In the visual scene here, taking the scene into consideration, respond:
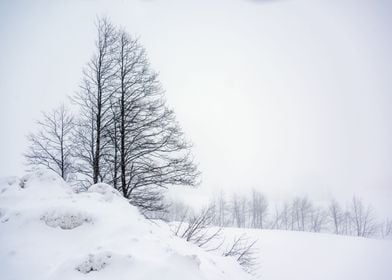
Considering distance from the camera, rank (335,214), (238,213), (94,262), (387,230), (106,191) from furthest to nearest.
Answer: (238,213) → (387,230) → (335,214) → (106,191) → (94,262)

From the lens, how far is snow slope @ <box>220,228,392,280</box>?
35.8 ft

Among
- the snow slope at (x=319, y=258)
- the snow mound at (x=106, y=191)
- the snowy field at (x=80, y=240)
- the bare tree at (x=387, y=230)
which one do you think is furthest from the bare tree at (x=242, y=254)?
the bare tree at (x=387, y=230)

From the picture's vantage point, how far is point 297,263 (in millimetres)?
12086

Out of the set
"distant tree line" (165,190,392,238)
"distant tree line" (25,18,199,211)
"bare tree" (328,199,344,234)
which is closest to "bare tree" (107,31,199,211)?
"distant tree line" (25,18,199,211)

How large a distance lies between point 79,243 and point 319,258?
1510 centimetres

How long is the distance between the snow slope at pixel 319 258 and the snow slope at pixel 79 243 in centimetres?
753

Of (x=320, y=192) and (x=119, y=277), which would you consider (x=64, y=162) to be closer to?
(x=119, y=277)

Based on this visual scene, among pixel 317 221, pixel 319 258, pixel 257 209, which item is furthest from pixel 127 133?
pixel 317 221

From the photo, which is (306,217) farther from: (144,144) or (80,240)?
(80,240)

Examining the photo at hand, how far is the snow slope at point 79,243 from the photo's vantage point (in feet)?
8.16

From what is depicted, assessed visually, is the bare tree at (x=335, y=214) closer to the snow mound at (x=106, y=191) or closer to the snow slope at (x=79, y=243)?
the snow mound at (x=106, y=191)

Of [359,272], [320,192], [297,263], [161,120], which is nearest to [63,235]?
[161,120]

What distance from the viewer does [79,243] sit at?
9.82ft

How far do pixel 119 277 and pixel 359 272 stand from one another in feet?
48.8
